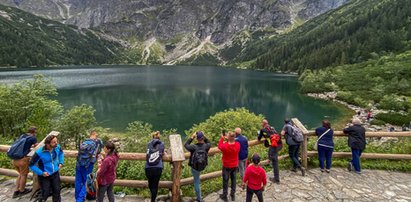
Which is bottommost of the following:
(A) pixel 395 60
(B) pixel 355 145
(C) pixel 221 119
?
(C) pixel 221 119

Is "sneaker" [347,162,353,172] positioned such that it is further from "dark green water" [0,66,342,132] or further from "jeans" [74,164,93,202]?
"dark green water" [0,66,342,132]

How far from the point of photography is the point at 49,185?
10.6 m

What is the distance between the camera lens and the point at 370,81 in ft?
377

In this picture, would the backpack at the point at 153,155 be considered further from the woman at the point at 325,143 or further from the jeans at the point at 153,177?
the woman at the point at 325,143

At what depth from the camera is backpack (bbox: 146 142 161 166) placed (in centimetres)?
1073

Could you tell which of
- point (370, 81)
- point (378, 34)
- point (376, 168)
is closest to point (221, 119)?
point (376, 168)

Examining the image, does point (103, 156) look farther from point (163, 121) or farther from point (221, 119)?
point (163, 121)

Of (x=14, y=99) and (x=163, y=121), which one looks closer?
(x=14, y=99)

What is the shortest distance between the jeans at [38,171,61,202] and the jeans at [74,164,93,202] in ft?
2.41

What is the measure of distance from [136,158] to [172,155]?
1.72 m

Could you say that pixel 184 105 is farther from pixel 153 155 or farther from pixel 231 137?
pixel 153 155

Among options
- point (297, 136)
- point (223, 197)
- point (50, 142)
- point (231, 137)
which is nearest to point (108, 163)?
point (50, 142)

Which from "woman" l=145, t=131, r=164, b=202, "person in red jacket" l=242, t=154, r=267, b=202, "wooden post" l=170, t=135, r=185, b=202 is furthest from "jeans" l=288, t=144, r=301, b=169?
"woman" l=145, t=131, r=164, b=202

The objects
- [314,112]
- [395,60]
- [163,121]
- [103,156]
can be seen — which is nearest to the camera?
[103,156]
